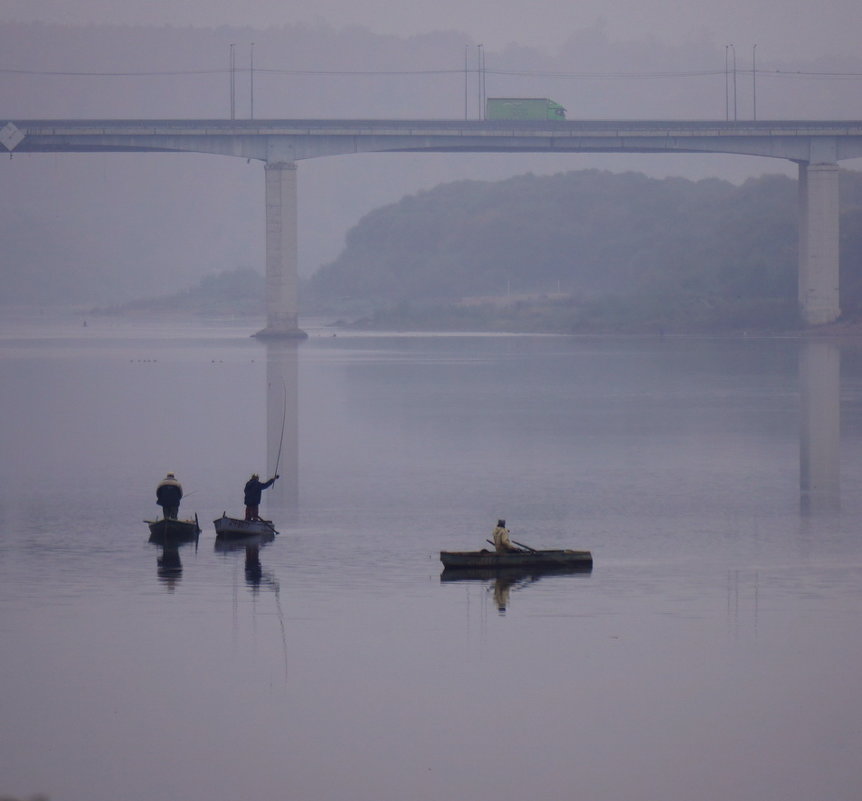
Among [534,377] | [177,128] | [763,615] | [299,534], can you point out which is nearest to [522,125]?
[177,128]

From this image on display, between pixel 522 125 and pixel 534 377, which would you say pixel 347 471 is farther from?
pixel 522 125

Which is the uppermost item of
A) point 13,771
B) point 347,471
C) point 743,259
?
point 743,259

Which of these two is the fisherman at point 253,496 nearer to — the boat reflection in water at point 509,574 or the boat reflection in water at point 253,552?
the boat reflection in water at point 253,552

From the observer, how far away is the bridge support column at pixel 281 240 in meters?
116

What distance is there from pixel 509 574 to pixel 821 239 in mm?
95903

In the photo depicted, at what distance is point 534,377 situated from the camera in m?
75.6

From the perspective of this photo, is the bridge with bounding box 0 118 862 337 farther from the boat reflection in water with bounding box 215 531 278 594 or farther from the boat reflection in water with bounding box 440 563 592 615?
the boat reflection in water with bounding box 440 563 592 615

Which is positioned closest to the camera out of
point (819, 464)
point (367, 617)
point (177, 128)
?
point (367, 617)

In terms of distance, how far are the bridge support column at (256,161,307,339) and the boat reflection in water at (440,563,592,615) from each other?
91.7 metres

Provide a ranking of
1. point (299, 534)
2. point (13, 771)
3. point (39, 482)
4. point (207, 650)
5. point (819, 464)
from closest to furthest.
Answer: point (13, 771), point (207, 650), point (299, 534), point (39, 482), point (819, 464)

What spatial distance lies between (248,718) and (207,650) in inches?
108

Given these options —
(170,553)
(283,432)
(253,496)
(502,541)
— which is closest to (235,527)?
(253,496)

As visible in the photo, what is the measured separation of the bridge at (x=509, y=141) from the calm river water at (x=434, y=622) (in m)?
68.8

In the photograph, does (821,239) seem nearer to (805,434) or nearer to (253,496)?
(805,434)
